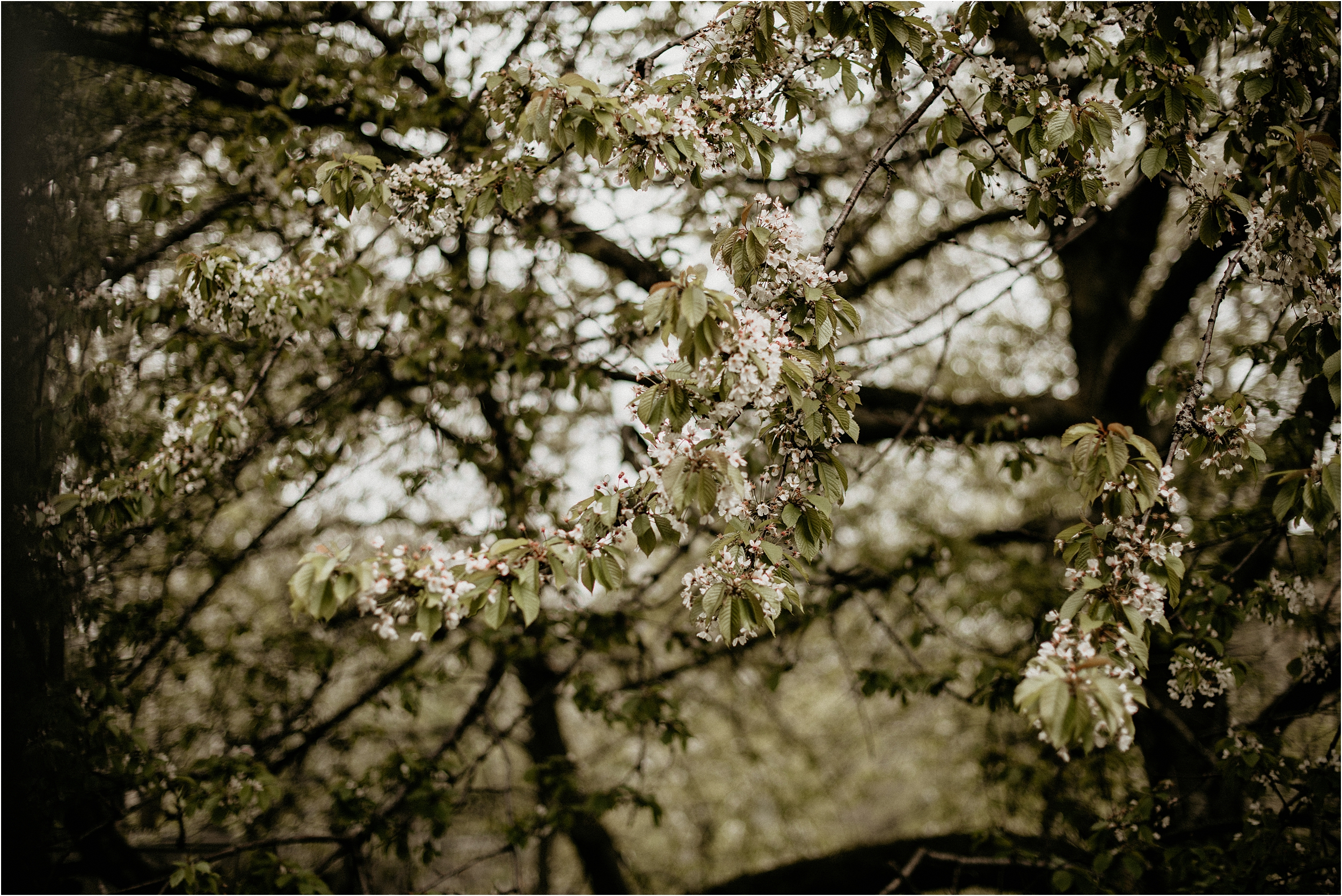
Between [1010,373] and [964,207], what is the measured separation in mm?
1715

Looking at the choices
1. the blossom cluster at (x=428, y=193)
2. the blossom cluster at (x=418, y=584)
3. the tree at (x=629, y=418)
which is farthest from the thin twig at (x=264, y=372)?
the blossom cluster at (x=418, y=584)

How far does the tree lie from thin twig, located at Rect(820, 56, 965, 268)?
24mm

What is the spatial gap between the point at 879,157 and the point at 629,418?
131cm

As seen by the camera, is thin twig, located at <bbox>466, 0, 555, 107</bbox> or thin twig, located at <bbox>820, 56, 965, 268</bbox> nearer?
thin twig, located at <bbox>820, 56, 965, 268</bbox>

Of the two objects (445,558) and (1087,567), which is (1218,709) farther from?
(445,558)

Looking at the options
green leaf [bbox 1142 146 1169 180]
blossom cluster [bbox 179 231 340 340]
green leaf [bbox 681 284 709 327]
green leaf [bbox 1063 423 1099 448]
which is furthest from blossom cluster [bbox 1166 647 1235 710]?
blossom cluster [bbox 179 231 340 340]

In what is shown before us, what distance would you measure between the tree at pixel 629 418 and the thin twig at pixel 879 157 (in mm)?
24

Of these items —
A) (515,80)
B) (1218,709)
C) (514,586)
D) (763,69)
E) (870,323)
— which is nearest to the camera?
(514,586)

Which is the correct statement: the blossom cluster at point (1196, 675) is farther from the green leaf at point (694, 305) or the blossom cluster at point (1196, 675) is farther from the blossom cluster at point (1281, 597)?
the green leaf at point (694, 305)

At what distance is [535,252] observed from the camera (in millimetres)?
4352

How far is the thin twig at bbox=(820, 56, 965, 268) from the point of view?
226 cm

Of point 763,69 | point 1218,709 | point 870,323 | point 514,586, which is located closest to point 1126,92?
point 763,69

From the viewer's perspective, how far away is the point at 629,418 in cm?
307

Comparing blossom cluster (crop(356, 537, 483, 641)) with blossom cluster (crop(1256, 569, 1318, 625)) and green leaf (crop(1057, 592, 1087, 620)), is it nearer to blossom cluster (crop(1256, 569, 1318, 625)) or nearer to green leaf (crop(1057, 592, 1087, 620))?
green leaf (crop(1057, 592, 1087, 620))
